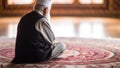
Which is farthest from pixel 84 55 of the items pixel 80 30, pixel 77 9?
pixel 77 9

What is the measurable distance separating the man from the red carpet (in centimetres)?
13

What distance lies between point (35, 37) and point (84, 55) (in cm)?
82

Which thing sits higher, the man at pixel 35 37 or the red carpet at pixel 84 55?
the man at pixel 35 37

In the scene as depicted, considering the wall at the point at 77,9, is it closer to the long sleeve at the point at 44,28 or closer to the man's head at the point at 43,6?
the man's head at the point at 43,6

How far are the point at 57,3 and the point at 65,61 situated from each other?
25.6ft

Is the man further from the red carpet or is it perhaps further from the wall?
the wall

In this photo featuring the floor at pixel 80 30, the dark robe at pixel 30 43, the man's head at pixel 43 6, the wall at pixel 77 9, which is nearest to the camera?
the dark robe at pixel 30 43

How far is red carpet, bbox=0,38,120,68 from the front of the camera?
319 cm

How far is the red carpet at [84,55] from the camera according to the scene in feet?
10.5

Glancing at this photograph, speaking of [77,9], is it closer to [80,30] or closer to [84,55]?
[80,30]

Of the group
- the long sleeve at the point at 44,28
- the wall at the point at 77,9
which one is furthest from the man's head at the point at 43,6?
the wall at the point at 77,9

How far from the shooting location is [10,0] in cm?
1105

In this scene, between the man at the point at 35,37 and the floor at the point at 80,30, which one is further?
the floor at the point at 80,30

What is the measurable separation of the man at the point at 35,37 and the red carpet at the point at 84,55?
129 mm
